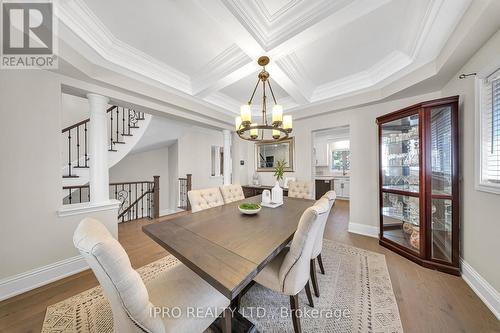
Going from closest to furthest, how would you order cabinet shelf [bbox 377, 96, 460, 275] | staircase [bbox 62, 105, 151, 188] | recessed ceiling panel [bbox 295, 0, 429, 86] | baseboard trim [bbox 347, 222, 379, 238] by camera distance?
recessed ceiling panel [bbox 295, 0, 429, 86], cabinet shelf [bbox 377, 96, 460, 275], baseboard trim [bbox 347, 222, 379, 238], staircase [bbox 62, 105, 151, 188]

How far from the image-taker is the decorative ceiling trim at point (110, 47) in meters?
1.55

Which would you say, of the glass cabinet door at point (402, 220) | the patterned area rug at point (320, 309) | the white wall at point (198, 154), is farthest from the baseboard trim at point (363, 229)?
the white wall at point (198, 154)

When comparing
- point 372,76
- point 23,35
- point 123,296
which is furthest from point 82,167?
point 372,76

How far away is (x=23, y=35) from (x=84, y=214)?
1.93 metres

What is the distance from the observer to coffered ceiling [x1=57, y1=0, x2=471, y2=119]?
4.89ft

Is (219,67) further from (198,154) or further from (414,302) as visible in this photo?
(198,154)

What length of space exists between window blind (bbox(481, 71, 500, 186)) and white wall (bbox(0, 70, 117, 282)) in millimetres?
4431

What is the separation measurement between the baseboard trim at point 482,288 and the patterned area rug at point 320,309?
0.68m

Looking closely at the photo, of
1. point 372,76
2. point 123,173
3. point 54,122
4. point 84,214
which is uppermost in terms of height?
point 372,76

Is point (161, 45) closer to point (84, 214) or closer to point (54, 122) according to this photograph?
point (54, 122)

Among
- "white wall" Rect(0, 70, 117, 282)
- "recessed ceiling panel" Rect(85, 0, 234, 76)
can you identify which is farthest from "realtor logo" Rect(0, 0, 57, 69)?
"recessed ceiling panel" Rect(85, 0, 234, 76)

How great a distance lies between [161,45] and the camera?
204cm

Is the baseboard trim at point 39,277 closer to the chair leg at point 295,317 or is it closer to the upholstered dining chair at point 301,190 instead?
the chair leg at point 295,317

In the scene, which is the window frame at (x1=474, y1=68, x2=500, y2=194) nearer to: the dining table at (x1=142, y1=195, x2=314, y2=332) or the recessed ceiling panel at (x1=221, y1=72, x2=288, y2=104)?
the dining table at (x1=142, y1=195, x2=314, y2=332)
